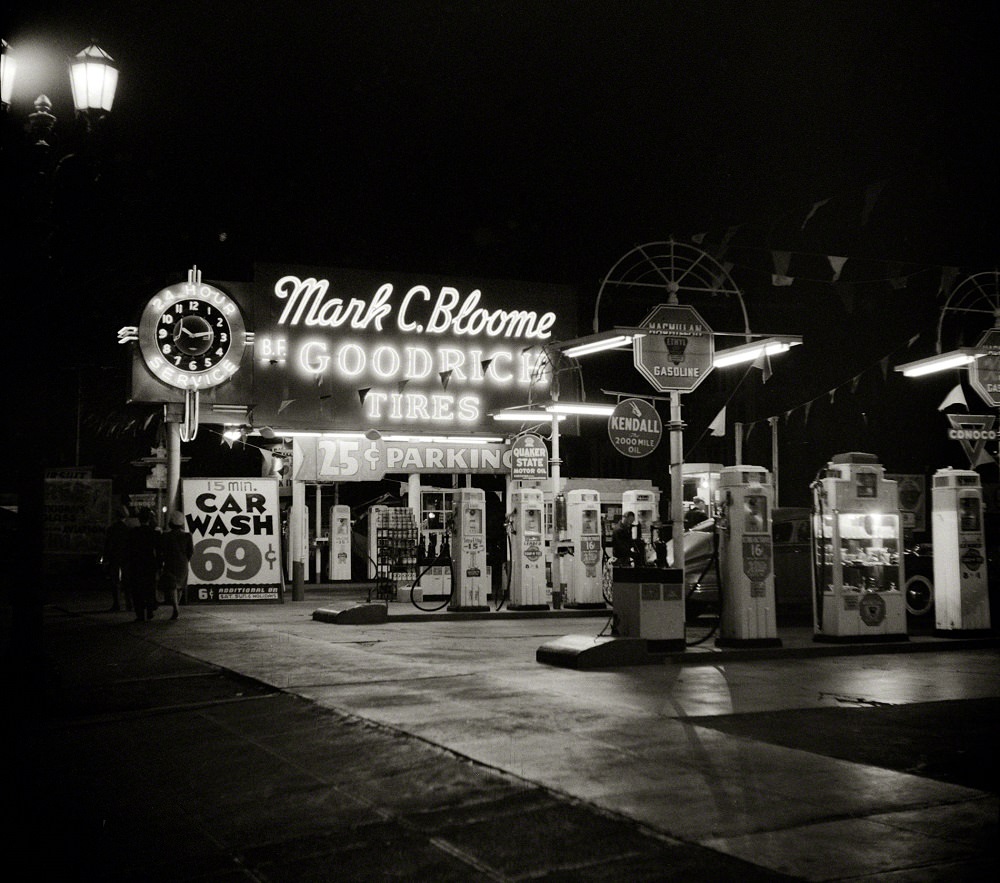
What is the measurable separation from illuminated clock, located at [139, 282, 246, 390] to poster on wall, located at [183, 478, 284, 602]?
8.59ft

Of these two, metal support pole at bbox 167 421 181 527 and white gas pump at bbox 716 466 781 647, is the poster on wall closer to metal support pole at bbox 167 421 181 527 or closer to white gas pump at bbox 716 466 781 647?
metal support pole at bbox 167 421 181 527

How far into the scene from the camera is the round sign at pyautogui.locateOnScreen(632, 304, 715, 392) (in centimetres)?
1313

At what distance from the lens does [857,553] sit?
14.2 m

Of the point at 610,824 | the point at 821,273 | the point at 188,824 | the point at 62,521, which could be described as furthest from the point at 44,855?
the point at 62,521

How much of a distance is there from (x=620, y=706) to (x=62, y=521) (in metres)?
23.2

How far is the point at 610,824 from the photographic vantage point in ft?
17.7

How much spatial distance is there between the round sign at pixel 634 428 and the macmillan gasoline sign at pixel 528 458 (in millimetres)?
3147

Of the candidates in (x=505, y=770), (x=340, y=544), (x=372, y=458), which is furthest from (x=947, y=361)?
(x=340, y=544)

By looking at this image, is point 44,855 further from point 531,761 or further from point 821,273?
point 821,273

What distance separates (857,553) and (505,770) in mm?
8991

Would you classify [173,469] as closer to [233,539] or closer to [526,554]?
[233,539]

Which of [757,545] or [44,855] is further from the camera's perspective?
[757,545]

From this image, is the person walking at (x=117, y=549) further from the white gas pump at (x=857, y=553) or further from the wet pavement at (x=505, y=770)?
the white gas pump at (x=857, y=553)

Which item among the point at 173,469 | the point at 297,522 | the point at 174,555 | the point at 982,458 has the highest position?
the point at 173,469
